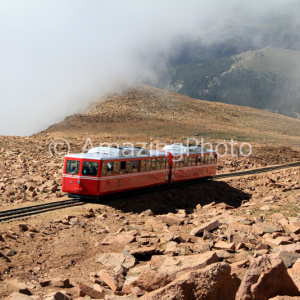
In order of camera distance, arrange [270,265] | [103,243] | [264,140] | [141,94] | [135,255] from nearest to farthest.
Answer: [270,265] < [135,255] < [103,243] < [264,140] < [141,94]

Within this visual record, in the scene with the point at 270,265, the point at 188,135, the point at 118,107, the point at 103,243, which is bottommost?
the point at 103,243

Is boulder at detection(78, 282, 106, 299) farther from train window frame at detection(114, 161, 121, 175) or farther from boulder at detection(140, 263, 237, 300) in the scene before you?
train window frame at detection(114, 161, 121, 175)

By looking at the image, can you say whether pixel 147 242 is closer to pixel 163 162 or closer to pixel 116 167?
pixel 116 167

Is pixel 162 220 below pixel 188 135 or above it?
below

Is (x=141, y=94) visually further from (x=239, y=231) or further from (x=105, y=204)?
(x=239, y=231)

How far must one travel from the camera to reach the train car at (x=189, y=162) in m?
27.9

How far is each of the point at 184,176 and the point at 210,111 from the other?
7049 centimetres

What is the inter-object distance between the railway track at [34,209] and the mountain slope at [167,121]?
35.7 m

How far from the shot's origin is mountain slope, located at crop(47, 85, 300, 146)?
208 ft

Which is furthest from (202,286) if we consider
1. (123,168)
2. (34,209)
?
(123,168)

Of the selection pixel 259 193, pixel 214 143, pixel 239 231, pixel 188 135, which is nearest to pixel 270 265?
pixel 239 231

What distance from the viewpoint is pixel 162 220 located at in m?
17.2

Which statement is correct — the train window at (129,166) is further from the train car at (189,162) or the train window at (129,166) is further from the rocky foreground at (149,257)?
the train car at (189,162)

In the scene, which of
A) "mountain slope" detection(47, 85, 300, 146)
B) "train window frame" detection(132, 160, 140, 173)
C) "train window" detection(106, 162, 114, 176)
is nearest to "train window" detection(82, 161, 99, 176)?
"train window" detection(106, 162, 114, 176)
